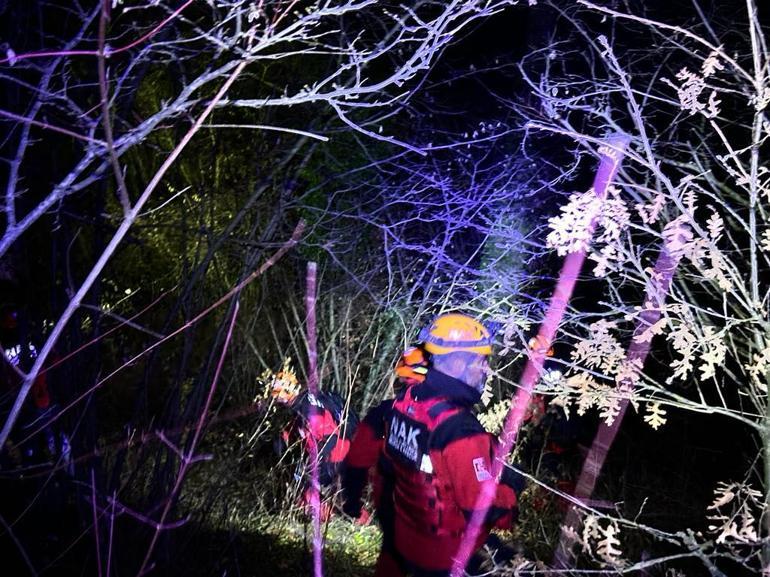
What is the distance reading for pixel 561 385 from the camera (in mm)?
3416

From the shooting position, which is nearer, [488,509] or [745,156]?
[488,509]

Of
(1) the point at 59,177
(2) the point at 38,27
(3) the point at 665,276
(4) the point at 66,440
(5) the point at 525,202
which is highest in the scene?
(2) the point at 38,27

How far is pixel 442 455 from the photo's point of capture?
320 centimetres

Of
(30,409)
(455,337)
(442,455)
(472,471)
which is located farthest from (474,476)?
(30,409)

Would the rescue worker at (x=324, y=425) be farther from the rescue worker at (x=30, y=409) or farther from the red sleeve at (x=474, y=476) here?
the red sleeve at (x=474, y=476)

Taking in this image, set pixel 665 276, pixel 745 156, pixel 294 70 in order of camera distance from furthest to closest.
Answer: pixel 294 70, pixel 745 156, pixel 665 276

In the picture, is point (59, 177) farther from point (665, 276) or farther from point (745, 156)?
point (745, 156)

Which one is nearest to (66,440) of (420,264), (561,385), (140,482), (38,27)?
(140,482)

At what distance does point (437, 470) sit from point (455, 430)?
0.23m

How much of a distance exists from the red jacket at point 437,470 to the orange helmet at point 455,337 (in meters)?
0.14

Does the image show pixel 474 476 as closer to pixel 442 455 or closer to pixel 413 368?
pixel 442 455

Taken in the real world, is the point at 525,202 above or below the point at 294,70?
below

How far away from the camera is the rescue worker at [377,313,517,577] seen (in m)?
3.12

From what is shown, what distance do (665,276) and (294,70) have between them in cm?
610
